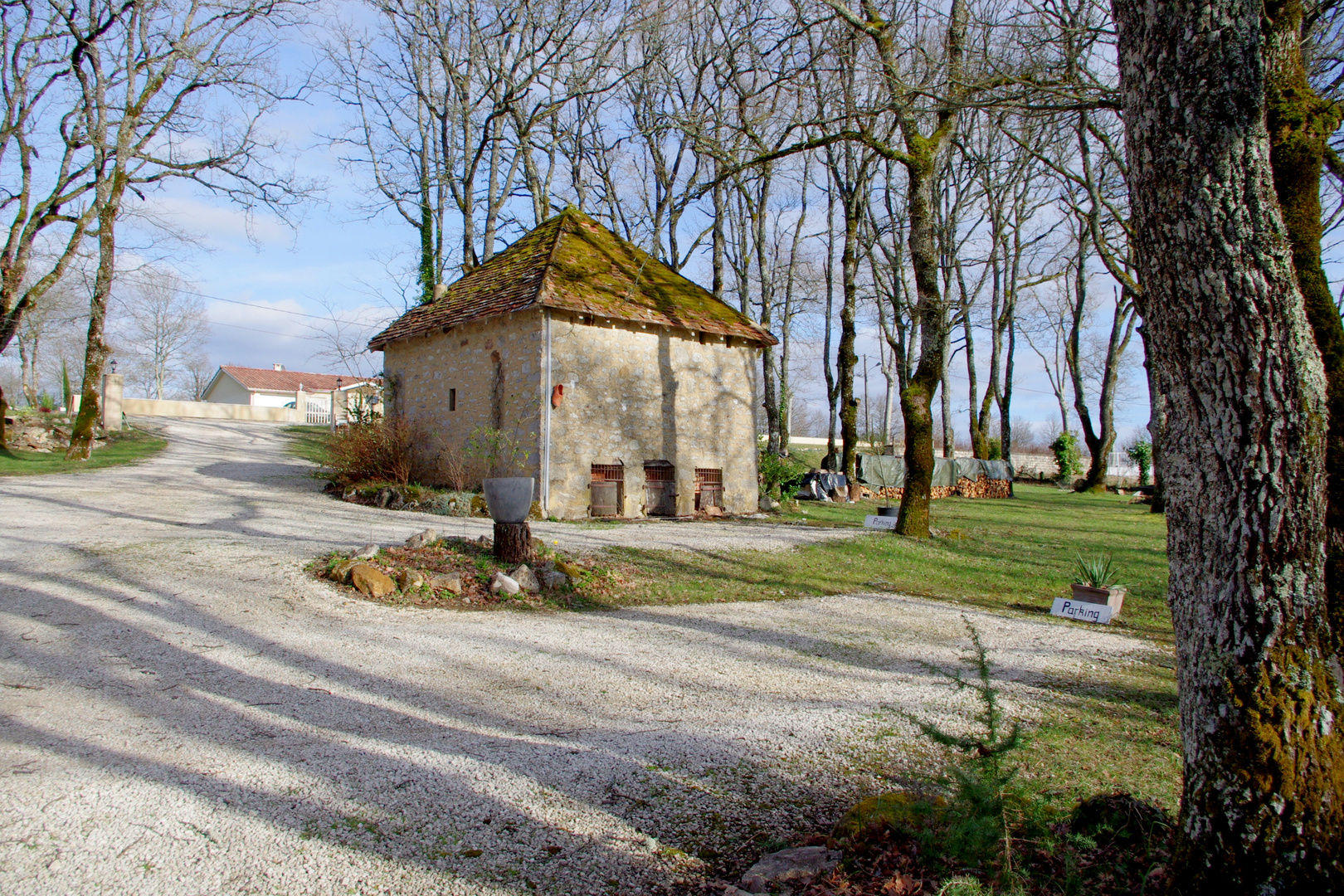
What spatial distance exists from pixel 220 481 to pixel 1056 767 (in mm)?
17115

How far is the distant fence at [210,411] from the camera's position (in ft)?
121

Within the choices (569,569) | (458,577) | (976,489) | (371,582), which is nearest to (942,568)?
(569,569)

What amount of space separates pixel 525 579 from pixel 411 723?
3672 millimetres

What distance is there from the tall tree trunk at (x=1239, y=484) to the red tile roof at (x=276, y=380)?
185 ft

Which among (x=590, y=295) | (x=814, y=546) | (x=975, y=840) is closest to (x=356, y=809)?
(x=975, y=840)

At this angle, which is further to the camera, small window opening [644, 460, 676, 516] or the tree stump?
small window opening [644, 460, 676, 516]

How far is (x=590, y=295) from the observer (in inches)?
564

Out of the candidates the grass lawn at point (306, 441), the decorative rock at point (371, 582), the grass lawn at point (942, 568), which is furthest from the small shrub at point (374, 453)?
the decorative rock at point (371, 582)

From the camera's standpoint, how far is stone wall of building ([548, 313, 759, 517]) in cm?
1375

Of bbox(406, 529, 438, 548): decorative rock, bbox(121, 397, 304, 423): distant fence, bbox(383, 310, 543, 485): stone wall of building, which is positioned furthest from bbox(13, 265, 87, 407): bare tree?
bbox(406, 529, 438, 548): decorative rock

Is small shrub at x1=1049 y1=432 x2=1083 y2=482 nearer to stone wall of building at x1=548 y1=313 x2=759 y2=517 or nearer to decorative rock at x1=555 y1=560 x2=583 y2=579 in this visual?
stone wall of building at x1=548 y1=313 x2=759 y2=517

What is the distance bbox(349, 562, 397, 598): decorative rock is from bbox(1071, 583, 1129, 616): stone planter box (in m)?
7.34

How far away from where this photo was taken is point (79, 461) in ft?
57.5

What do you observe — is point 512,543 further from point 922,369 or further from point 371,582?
point 922,369
